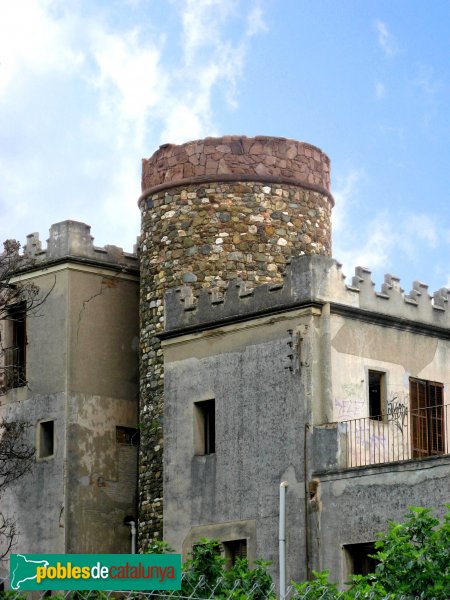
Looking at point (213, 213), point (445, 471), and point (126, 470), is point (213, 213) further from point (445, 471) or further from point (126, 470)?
point (445, 471)

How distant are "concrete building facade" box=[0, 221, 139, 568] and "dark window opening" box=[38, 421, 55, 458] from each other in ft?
0.07

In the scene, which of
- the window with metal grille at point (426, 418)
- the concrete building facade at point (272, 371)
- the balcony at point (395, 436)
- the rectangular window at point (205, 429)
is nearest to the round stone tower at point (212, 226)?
the concrete building facade at point (272, 371)

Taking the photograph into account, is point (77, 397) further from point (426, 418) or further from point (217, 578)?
point (217, 578)

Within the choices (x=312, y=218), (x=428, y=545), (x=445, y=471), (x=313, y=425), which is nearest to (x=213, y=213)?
(x=312, y=218)

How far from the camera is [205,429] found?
101 feet

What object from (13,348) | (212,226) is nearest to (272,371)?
(212,226)

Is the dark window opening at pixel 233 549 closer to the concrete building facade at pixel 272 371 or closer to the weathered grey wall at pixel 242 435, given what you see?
the concrete building facade at pixel 272 371

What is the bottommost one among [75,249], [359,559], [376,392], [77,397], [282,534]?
[359,559]

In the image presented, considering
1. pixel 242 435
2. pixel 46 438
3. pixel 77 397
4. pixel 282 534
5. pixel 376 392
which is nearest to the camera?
pixel 282 534

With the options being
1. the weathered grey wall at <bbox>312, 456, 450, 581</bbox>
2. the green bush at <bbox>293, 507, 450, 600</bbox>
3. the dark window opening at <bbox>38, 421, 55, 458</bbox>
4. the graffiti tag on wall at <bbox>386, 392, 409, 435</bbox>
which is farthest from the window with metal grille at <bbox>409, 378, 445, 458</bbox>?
the green bush at <bbox>293, 507, 450, 600</bbox>

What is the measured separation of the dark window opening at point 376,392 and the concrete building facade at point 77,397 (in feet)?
22.0

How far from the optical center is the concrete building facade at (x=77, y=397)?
33562mm

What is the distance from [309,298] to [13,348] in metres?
8.94

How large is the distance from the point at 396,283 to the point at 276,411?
3.78 meters
